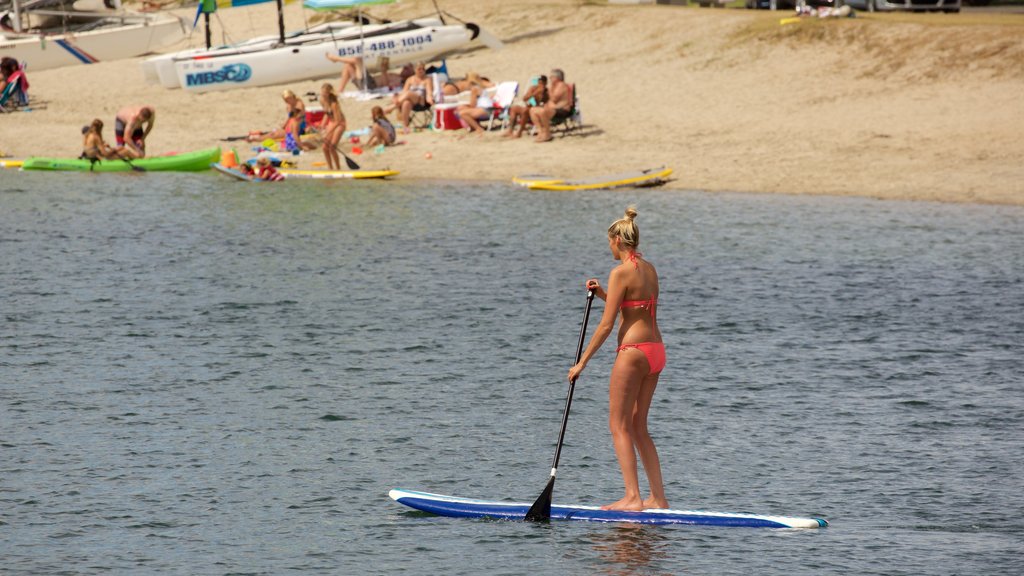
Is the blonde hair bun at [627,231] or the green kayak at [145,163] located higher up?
the blonde hair bun at [627,231]

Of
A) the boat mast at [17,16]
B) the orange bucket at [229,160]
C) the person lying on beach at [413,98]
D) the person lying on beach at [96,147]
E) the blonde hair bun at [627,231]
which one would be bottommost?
A: the orange bucket at [229,160]

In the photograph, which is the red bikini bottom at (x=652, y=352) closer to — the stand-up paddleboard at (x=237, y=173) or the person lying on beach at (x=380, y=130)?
the stand-up paddleboard at (x=237, y=173)

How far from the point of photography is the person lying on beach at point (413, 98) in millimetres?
33375

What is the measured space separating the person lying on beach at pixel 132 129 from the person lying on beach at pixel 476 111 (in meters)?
7.09

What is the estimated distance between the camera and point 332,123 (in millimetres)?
30406

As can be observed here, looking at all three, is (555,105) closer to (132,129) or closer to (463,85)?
(463,85)

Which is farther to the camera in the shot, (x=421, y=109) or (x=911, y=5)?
(x=911, y=5)

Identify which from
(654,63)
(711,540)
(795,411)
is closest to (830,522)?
(711,540)

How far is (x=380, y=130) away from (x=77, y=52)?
53.4 ft

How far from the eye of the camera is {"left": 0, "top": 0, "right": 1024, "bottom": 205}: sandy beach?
1115 inches

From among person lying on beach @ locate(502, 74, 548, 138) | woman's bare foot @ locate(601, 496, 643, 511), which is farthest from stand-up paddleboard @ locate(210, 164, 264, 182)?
woman's bare foot @ locate(601, 496, 643, 511)

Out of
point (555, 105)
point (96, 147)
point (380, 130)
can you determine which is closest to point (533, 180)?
point (555, 105)

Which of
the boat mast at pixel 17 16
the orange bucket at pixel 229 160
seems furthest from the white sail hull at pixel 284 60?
the boat mast at pixel 17 16

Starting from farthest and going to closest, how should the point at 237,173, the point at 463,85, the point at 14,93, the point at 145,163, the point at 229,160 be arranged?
the point at 14,93
the point at 463,85
the point at 145,163
the point at 229,160
the point at 237,173
